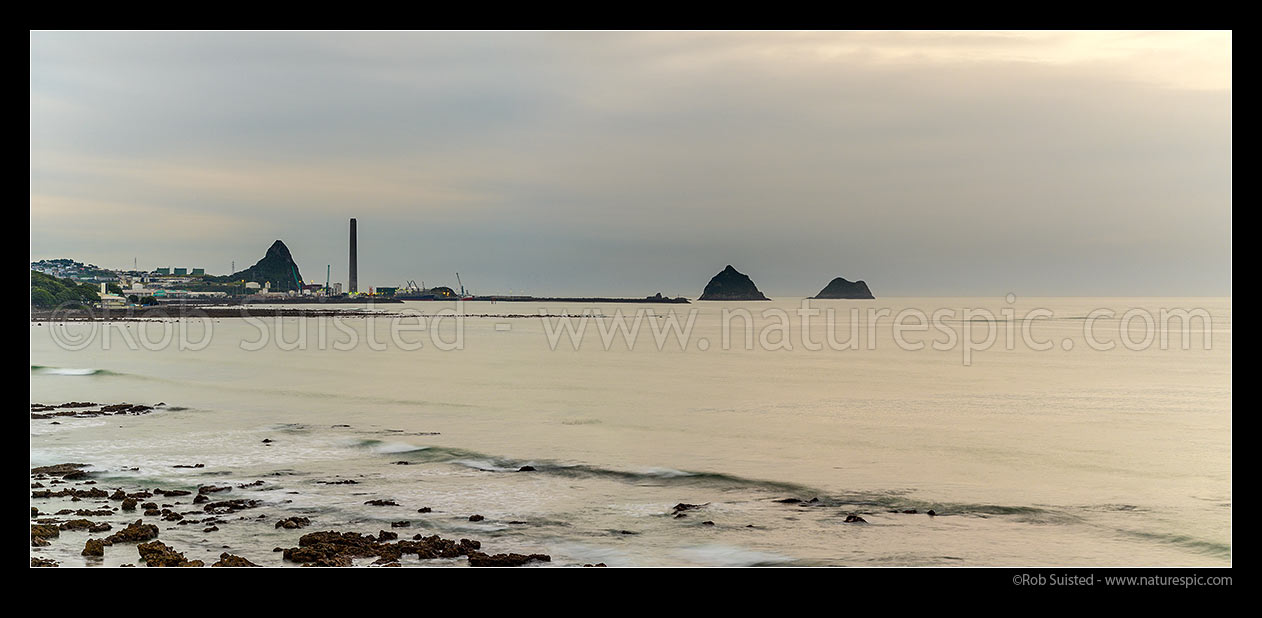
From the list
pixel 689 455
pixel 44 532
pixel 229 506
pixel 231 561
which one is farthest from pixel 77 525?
pixel 689 455

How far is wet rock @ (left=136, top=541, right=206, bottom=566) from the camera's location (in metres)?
10.7

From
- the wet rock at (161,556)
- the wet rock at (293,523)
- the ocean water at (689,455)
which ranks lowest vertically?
the ocean water at (689,455)

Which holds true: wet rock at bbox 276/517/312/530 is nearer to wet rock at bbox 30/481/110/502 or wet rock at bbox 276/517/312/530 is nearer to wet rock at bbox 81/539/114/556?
wet rock at bbox 81/539/114/556

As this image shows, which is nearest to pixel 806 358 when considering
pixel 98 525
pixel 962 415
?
pixel 962 415

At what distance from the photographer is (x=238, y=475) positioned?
1772cm

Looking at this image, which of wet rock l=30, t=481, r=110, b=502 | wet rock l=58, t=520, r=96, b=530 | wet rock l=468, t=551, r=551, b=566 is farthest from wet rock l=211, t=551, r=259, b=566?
wet rock l=30, t=481, r=110, b=502

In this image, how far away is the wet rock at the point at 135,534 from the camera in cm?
1202

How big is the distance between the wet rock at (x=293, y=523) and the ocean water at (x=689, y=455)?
0.26 m

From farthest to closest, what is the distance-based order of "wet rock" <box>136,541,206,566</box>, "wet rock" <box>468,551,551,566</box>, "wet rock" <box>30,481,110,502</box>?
"wet rock" <box>30,481,110,502</box> → "wet rock" <box>468,551,551,566</box> → "wet rock" <box>136,541,206,566</box>

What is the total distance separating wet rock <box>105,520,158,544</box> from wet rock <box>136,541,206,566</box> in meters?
0.67

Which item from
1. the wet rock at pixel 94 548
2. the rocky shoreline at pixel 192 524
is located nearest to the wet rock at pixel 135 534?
the rocky shoreline at pixel 192 524

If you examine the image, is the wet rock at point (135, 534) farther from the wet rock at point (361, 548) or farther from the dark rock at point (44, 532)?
the wet rock at point (361, 548)

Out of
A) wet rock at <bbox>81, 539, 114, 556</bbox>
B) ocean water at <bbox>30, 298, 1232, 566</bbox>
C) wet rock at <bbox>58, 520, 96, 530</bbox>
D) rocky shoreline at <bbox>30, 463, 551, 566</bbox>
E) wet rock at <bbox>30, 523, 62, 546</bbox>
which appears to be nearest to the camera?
rocky shoreline at <bbox>30, 463, 551, 566</bbox>
